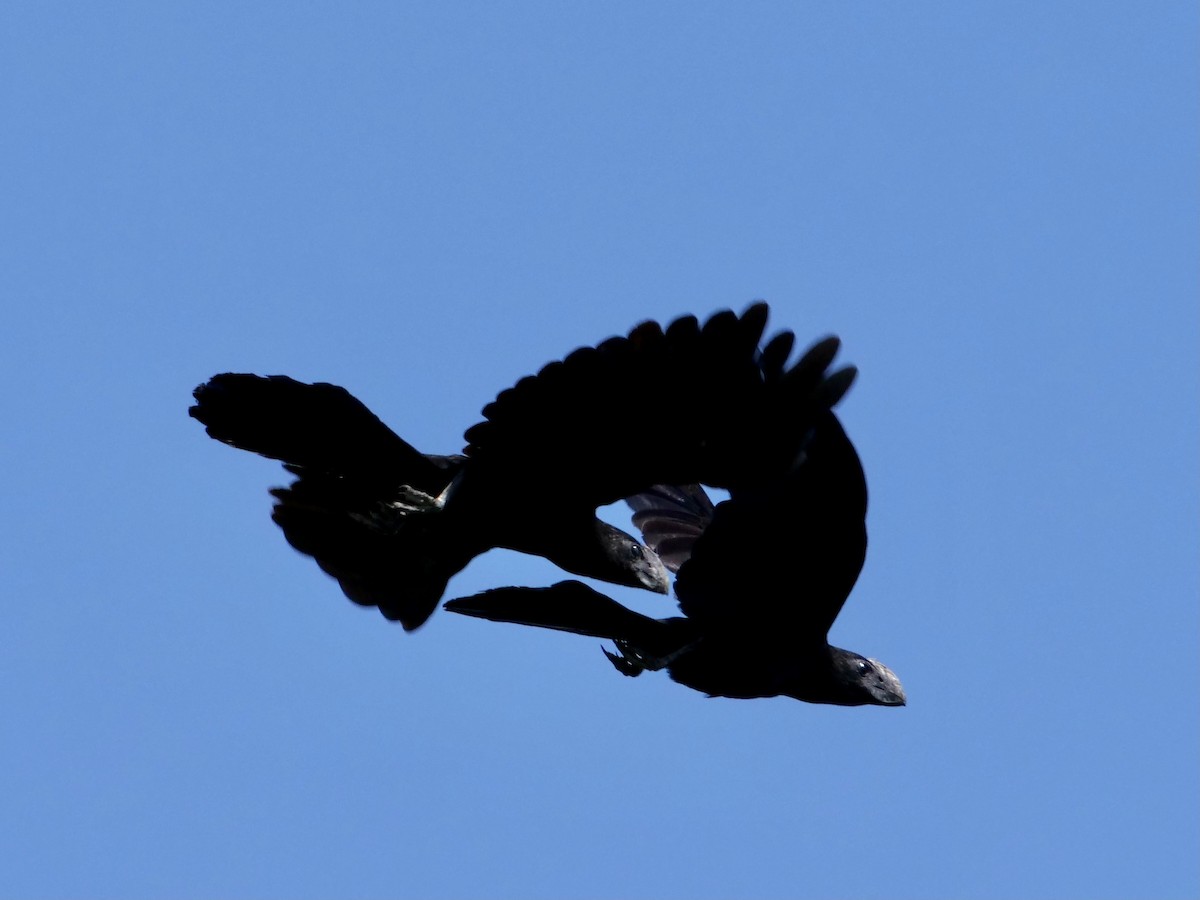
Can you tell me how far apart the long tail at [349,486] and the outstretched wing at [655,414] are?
1.35 feet

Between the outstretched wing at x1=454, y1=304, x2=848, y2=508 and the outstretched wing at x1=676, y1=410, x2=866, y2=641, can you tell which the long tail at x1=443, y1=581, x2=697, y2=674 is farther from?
the outstretched wing at x1=454, y1=304, x2=848, y2=508

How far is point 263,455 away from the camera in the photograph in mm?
9438

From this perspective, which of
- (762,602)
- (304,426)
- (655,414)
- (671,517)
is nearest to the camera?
(655,414)

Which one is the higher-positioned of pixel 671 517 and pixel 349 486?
pixel 671 517

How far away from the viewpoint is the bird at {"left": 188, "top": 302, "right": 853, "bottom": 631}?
8383 mm

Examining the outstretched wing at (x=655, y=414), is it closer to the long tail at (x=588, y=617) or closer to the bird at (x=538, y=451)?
the bird at (x=538, y=451)

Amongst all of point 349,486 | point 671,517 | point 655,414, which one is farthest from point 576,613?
point 671,517

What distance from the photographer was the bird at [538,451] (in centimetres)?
838

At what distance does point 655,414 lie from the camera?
342 inches

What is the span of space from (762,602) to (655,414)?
3.74 feet

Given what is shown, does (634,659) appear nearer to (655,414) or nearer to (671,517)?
(655,414)

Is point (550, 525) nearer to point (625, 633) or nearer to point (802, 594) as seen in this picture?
point (625, 633)

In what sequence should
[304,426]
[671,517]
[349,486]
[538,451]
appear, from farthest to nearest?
[671,517], [349,486], [304,426], [538,451]

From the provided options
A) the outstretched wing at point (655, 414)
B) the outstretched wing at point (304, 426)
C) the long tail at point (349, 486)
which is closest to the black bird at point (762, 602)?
the outstretched wing at point (655, 414)
